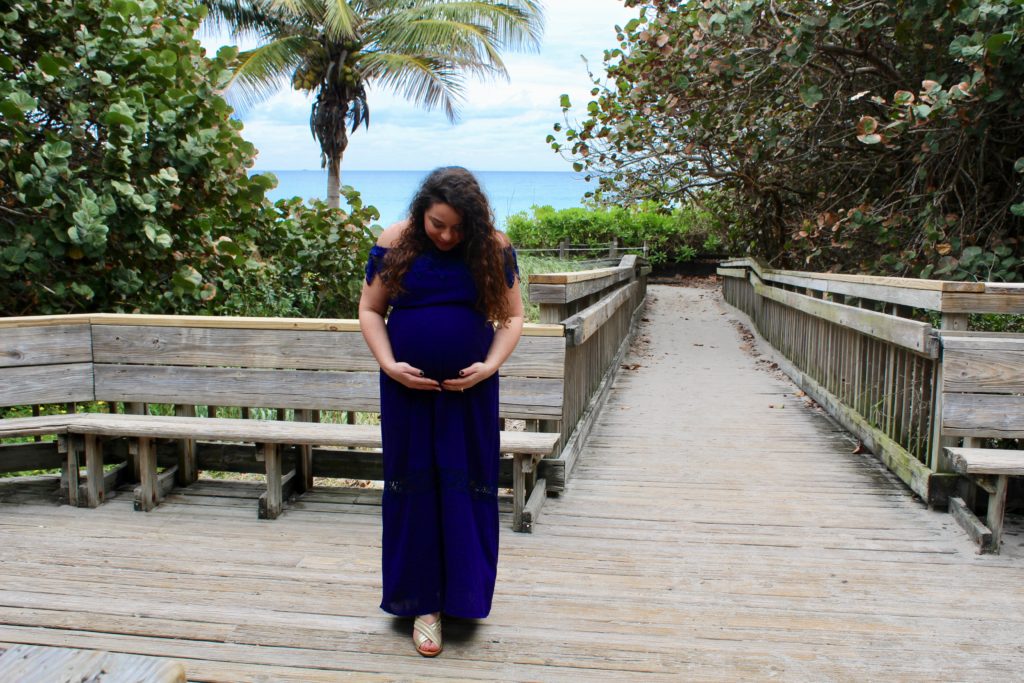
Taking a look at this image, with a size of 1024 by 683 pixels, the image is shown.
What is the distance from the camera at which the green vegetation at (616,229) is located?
84.3 ft

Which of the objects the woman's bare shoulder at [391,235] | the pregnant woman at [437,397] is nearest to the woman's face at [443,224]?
the pregnant woman at [437,397]

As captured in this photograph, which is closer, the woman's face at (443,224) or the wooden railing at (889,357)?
the woman's face at (443,224)

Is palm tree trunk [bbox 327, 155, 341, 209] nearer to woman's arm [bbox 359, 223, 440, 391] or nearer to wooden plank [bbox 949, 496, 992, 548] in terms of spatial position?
wooden plank [bbox 949, 496, 992, 548]

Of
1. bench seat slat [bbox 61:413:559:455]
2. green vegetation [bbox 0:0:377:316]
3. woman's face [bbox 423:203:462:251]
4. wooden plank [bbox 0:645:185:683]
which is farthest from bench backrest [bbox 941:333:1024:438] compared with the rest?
green vegetation [bbox 0:0:377:316]

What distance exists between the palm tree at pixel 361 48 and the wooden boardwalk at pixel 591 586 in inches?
637

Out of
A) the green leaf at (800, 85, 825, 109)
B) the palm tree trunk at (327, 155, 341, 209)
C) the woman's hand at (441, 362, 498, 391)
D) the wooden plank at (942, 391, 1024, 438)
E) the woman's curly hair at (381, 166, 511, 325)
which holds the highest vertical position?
the palm tree trunk at (327, 155, 341, 209)

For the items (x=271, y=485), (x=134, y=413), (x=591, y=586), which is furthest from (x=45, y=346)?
(x=591, y=586)

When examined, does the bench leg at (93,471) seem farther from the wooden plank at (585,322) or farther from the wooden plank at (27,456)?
the wooden plank at (585,322)

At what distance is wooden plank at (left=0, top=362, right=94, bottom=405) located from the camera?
14.6 feet

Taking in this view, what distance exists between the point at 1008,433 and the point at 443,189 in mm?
3205

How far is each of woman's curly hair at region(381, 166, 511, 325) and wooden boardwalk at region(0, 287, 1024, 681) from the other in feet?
4.09

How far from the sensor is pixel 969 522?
409 cm

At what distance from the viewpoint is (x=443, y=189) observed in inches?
113

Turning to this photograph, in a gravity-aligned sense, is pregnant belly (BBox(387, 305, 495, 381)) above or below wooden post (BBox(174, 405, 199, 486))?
above
